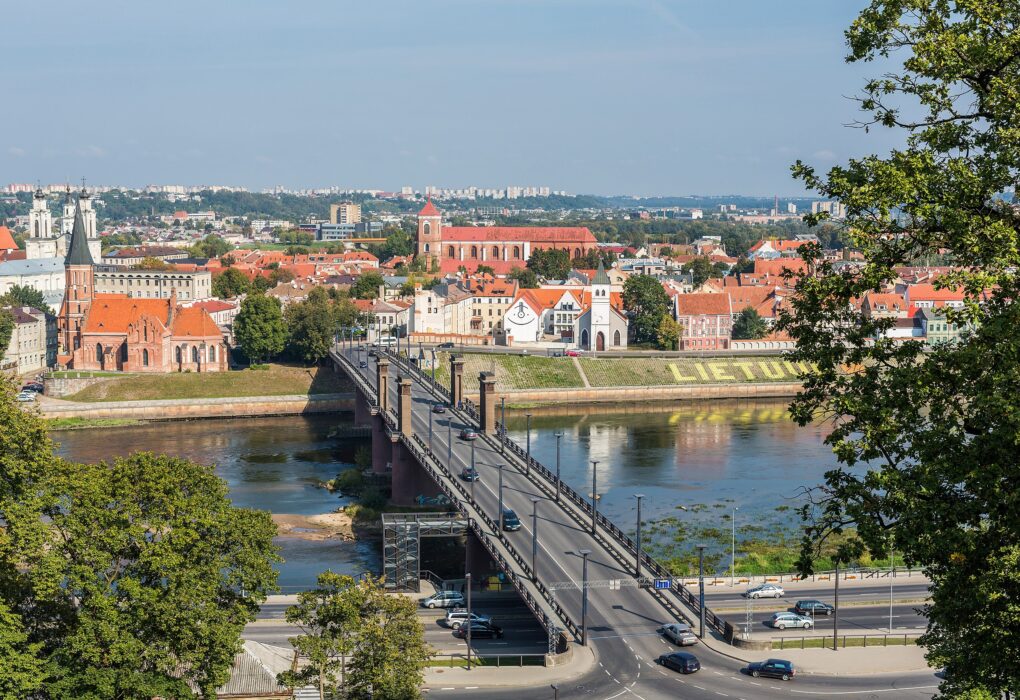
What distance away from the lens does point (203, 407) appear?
90.6 m

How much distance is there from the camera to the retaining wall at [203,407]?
290 ft

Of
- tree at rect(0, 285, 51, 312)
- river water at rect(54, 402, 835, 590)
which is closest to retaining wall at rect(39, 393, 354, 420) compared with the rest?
river water at rect(54, 402, 835, 590)

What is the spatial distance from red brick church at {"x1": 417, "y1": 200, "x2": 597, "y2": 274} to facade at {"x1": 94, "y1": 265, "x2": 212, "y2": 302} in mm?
58876

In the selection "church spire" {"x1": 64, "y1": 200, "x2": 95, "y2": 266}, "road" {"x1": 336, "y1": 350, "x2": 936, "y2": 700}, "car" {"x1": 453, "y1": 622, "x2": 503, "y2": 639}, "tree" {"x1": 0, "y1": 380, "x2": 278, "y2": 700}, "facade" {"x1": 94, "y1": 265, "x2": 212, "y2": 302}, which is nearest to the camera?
"tree" {"x1": 0, "y1": 380, "x2": 278, "y2": 700}

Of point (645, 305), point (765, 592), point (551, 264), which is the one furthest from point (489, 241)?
point (765, 592)

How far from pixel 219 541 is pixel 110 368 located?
238 ft

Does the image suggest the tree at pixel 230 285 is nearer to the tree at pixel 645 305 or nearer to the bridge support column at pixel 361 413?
the tree at pixel 645 305

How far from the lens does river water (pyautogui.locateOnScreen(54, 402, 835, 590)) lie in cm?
5753

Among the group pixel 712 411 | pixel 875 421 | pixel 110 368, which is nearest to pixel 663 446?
pixel 712 411

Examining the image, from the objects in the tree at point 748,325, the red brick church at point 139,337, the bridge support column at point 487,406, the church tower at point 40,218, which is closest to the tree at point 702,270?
the tree at point 748,325

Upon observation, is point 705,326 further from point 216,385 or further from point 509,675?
point 509,675

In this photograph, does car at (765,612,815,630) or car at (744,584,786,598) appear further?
car at (744,584,786,598)

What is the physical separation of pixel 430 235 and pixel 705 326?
80.2 m

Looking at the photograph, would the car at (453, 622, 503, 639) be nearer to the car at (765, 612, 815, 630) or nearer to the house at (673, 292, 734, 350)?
the car at (765, 612, 815, 630)
